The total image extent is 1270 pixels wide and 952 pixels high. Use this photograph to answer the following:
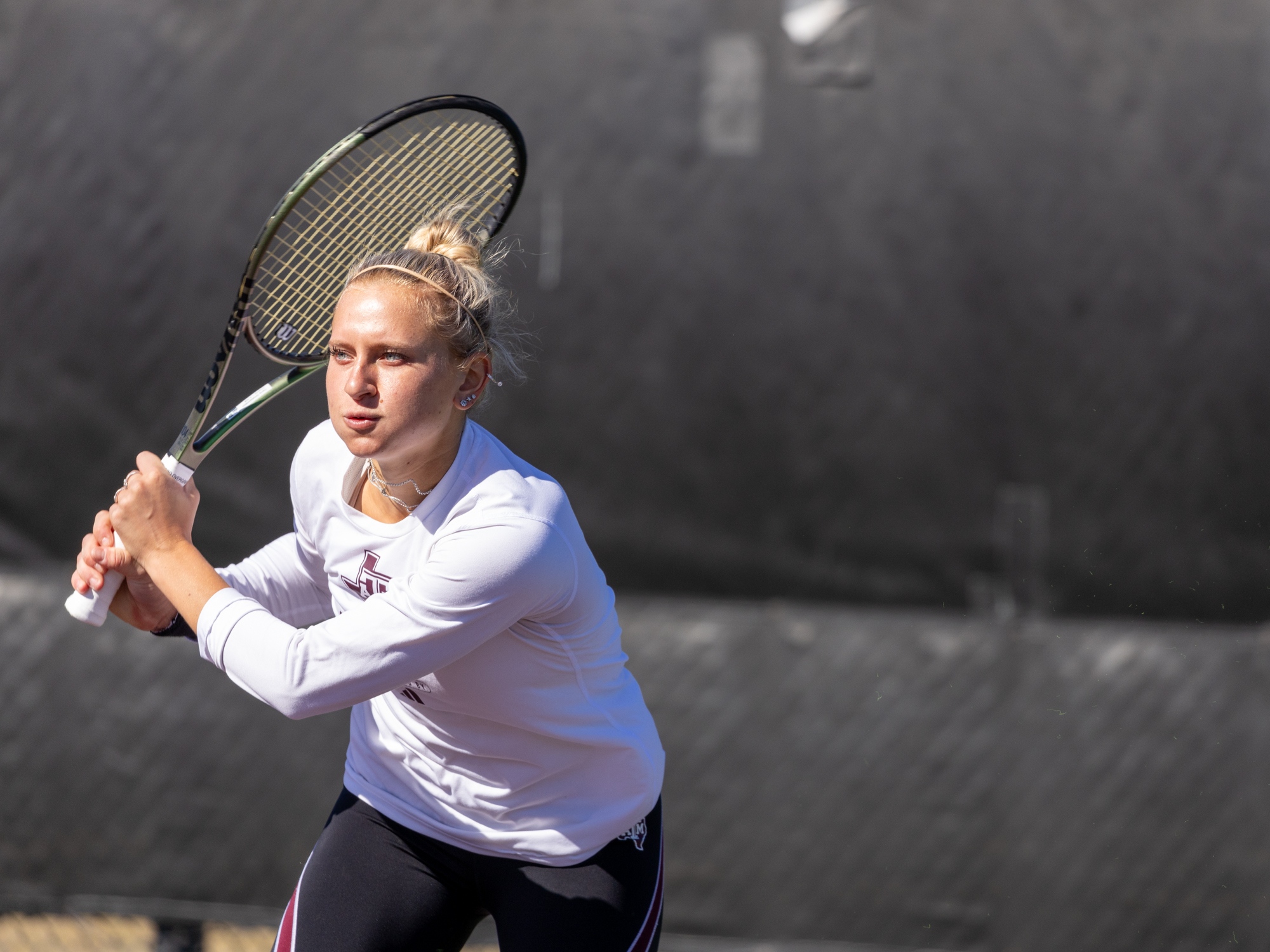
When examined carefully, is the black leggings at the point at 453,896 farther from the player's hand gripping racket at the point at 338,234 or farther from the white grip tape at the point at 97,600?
the player's hand gripping racket at the point at 338,234

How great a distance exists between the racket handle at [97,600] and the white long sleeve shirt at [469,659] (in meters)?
0.20

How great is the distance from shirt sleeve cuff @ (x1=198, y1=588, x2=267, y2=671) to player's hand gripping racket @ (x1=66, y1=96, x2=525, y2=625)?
382 millimetres

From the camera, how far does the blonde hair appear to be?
58.4 inches

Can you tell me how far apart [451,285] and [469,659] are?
1.68 feet

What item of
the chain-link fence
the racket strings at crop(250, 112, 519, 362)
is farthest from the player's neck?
the chain-link fence

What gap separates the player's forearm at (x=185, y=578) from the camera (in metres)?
1.42

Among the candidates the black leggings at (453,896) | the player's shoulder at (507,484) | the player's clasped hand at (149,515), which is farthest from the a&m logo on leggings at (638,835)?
the player's clasped hand at (149,515)

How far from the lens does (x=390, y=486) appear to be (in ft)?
5.10

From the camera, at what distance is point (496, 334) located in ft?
5.24

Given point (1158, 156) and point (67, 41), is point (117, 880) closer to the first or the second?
point (67, 41)

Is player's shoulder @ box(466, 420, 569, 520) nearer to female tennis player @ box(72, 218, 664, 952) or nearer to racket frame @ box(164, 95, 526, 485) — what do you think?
female tennis player @ box(72, 218, 664, 952)

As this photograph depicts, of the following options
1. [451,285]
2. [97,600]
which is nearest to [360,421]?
[451,285]

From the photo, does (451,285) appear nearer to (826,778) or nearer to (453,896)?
(453,896)

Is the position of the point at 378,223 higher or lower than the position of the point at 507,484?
higher
